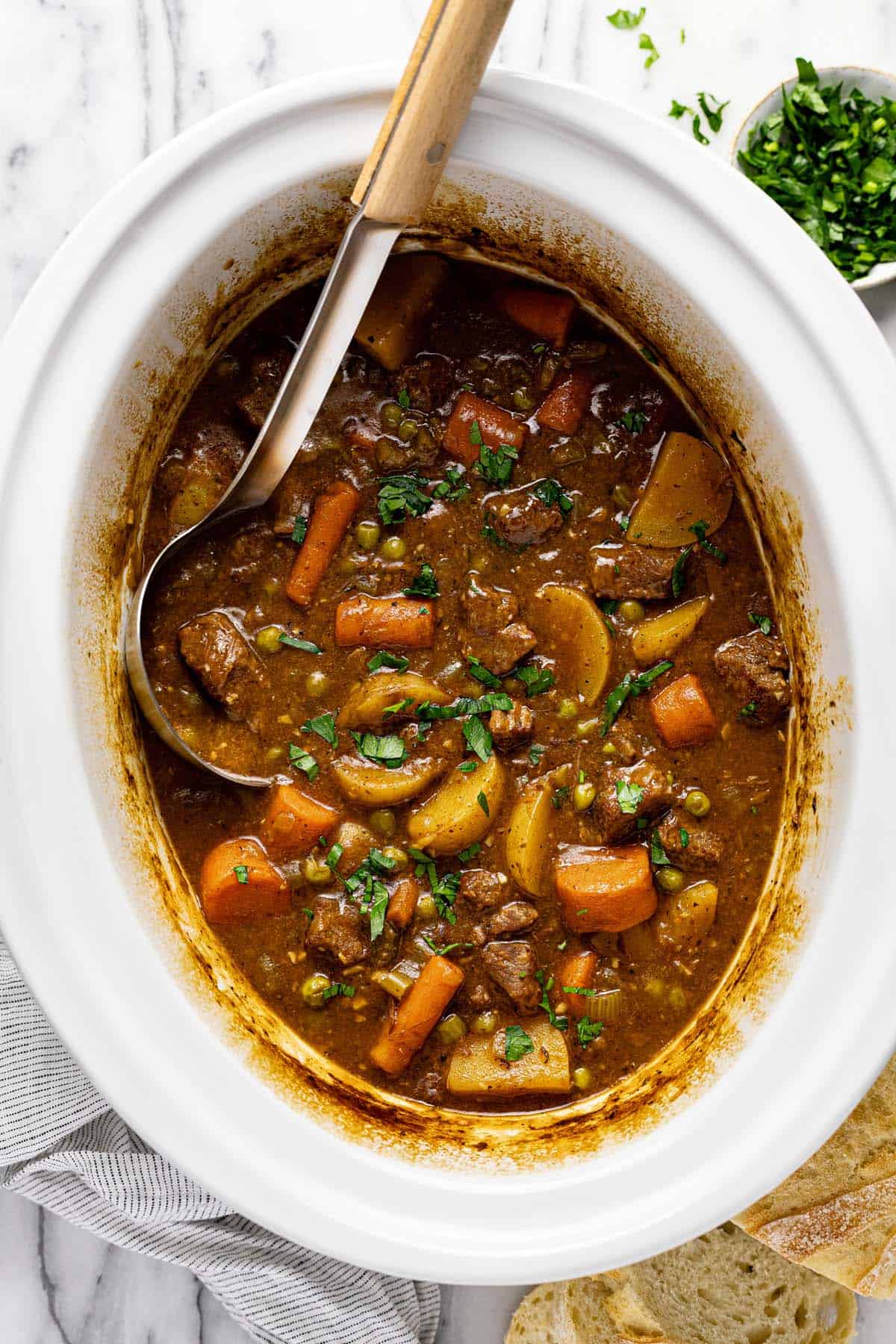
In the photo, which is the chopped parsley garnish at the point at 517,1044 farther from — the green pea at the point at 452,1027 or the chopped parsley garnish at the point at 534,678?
the chopped parsley garnish at the point at 534,678

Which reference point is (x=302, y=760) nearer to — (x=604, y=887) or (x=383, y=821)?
(x=383, y=821)

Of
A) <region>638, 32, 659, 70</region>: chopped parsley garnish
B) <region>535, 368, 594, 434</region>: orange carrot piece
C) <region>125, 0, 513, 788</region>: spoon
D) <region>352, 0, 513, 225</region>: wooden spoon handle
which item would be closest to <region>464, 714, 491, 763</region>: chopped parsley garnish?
<region>125, 0, 513, 788</region>: spoon

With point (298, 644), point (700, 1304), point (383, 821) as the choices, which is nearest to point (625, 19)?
point (298, 644)

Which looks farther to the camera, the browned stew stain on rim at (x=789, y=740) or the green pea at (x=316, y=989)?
the green pea at (x=316, y=989)

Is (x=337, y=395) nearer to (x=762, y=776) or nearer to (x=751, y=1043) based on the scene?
(x=762, y=776)

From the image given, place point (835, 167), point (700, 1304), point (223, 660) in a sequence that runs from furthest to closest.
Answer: point (700, 1304) → point (835, 167) → point (223, 660)

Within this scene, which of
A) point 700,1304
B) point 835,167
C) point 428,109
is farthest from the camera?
point 700,1304

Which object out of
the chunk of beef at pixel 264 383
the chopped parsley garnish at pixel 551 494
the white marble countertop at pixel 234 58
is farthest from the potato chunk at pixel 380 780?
the white marble countertop at pixel 234 58
